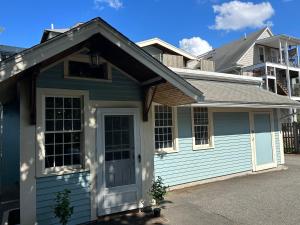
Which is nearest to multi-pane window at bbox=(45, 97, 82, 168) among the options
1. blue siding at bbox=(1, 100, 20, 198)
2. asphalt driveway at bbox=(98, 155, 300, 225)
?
asphalt driveway at bbox=(98, 155, 300, 225)

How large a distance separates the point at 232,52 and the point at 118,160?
85.1 feet

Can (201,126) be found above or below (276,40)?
below

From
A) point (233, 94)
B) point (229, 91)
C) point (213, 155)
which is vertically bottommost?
point (213, 155)

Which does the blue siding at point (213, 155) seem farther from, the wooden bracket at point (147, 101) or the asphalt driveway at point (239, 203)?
the wooden bracket at point (147, 101)

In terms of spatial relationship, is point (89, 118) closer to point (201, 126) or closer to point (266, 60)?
point (201, 126)

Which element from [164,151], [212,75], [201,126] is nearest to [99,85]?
[164,151]

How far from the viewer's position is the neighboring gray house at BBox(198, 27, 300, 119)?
25484 mm

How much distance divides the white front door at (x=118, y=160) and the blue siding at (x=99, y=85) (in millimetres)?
336

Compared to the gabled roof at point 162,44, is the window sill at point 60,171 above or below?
below

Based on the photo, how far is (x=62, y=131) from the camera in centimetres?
539

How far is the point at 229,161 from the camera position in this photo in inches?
390

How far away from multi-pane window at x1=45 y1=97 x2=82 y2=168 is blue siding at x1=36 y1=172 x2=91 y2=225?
0.31 metres

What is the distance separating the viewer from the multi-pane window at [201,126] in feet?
30.3

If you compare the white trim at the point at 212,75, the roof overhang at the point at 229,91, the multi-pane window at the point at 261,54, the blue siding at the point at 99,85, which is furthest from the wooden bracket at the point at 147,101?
the multi-pane window at the point at 261,54
